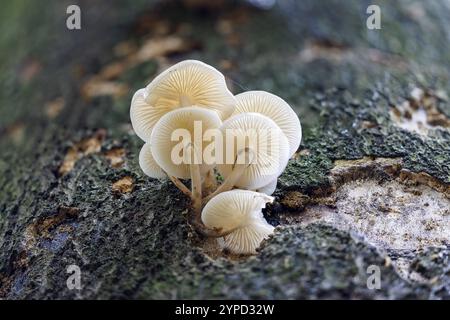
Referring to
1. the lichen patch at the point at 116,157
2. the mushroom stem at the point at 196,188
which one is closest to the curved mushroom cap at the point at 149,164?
the mushroom stem at the point at 196,188

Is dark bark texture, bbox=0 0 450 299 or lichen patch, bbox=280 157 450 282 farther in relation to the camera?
lichen patch, bbox=280 157 450 282

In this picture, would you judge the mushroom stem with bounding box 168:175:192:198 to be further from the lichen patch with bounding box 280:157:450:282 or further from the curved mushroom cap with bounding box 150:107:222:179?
the lichen patch with bounding box 280:157:450:282

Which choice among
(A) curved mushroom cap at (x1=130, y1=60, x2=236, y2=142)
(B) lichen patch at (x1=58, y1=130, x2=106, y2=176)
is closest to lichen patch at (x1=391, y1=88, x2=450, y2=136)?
(A) curved mushroom cap at (x1=130, y1=60, x2=236, y2=142)

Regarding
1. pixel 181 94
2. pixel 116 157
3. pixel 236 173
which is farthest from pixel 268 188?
pixel 116 157

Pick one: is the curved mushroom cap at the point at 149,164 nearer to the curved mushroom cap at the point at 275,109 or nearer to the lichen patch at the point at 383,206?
the curved mushroom cap at the point at 275,109

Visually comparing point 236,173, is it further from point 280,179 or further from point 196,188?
point 280,179

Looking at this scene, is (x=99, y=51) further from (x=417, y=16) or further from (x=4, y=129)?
(x=417, y=16)

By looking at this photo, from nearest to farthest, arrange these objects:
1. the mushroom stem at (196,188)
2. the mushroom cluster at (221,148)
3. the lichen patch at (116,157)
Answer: the mushroom cluster at (221,148) < the mushroom stem at (196,188) < the lichen patch at (116,157)
